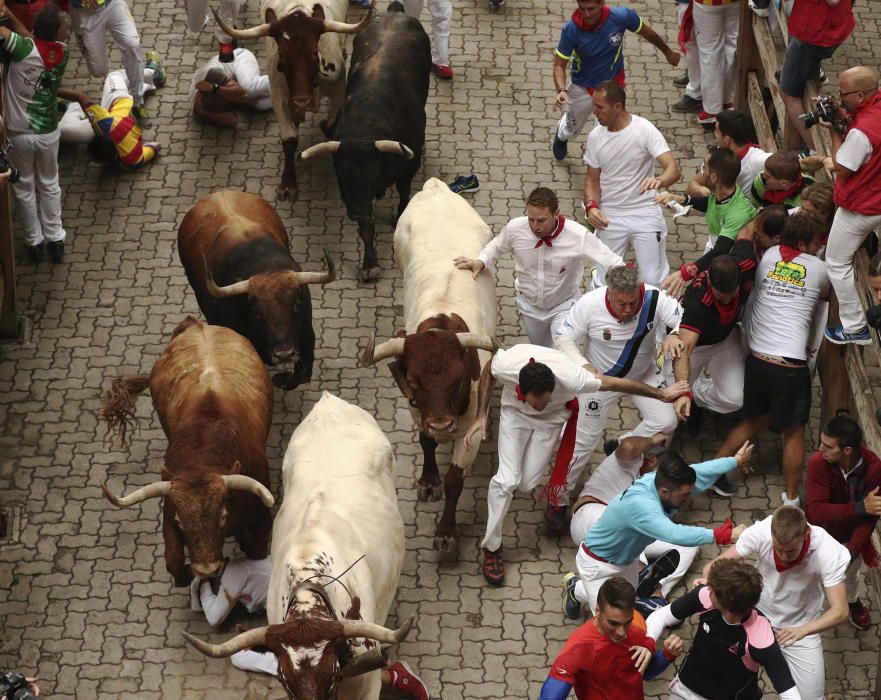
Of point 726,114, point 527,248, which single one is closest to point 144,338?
point 527,248

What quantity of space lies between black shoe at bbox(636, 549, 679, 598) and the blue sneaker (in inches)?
83.8

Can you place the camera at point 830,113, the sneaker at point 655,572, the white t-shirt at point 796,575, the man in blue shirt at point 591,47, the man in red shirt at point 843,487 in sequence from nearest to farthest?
the white t-shirt at point 796,575 < the man in red shirt at point 843,487 < the sneaker at point 655,572 < the camera at point 830,113 < the man in blue shirt at point 591,47

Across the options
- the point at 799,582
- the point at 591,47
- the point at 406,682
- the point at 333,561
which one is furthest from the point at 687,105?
the point at 333,561

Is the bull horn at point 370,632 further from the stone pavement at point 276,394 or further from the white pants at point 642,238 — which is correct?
the white pants at point 642,238

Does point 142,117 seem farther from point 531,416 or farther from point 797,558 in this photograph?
point 797,558

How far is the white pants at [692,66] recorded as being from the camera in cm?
1530

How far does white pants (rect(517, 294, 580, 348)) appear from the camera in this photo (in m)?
11.8

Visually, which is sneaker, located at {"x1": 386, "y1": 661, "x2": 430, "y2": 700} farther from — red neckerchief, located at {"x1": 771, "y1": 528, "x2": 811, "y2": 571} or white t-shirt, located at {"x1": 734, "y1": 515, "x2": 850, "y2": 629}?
red neckerchief, located at {"x1": 771, "y1": 528, "x2": 811, "y2": 571}

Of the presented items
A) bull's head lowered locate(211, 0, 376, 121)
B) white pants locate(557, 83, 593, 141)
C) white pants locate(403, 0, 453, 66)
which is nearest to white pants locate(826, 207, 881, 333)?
white pants locate(557, 83, 593, 141)

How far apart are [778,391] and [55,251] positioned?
705cm

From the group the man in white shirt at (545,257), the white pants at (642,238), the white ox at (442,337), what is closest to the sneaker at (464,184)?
the white ox at (442,337)

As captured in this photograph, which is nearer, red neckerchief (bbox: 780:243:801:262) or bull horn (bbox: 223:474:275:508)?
bull horn (bbox: 223:474:275:508)

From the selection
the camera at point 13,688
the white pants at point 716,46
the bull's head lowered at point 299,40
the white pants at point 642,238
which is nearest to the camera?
the camera at point 13,688

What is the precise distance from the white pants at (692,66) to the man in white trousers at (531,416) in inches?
231
